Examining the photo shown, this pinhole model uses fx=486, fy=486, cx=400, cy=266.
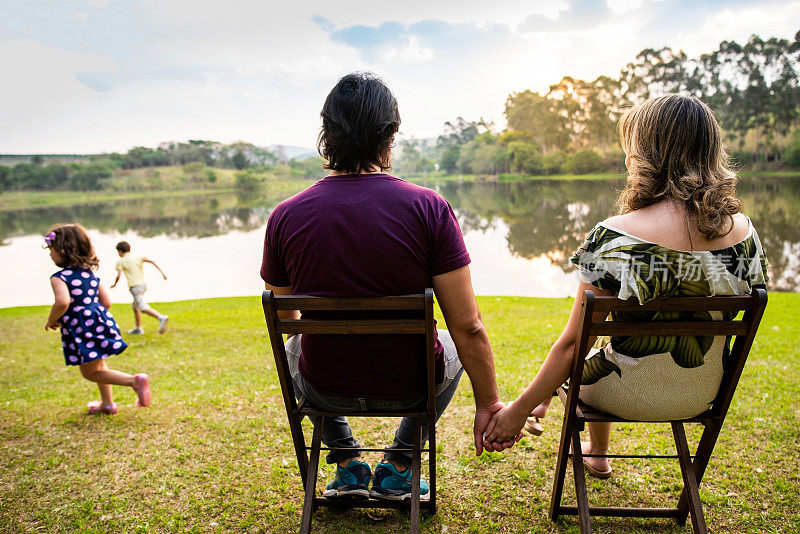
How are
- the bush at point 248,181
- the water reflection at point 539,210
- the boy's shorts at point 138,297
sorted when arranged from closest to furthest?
the boy's shorts at point 138,297
the water reflection at point 539,210
the bush at point 248,181

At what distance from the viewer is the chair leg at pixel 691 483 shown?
188cm

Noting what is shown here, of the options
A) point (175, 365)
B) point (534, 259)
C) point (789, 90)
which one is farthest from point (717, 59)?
point (175, 365)

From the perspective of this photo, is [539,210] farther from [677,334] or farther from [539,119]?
[677,334]

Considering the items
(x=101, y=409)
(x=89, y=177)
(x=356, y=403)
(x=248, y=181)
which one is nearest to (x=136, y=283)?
(x=101, y=409)

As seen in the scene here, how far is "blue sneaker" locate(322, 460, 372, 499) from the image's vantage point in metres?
2.30

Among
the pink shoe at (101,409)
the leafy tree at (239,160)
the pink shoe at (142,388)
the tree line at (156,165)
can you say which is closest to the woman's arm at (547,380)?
the pink shoe at (142,388)

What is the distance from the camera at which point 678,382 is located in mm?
1826

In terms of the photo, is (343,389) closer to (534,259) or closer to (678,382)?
(678,382)

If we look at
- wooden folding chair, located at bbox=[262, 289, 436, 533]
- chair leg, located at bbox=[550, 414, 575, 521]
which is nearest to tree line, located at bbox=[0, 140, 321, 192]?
wooden folding chair, located at bbox=[262, 289, 436, 533]

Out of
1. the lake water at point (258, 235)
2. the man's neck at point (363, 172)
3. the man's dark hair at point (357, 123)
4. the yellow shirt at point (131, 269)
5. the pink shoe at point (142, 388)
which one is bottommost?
the lake water at point (258, 235)

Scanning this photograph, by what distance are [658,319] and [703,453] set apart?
713 mm

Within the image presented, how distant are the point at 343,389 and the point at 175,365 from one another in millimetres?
4314

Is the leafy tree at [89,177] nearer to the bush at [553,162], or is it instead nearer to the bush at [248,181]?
the bush at [248,181]

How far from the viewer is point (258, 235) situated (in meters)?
37.5
